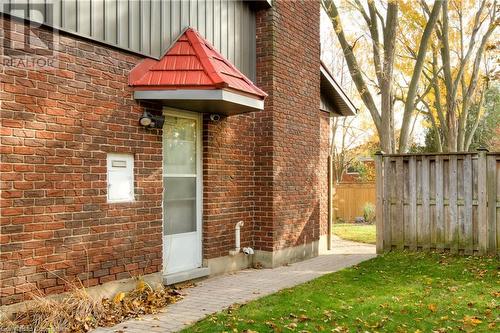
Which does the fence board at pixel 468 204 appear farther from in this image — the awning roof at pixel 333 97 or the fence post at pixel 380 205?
the awning roof at pixel 333 97

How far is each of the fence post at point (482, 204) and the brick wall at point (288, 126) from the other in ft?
11.0

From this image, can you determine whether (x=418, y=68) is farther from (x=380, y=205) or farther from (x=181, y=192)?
(x=181, y=192)

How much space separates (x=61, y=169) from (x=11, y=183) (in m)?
0.66

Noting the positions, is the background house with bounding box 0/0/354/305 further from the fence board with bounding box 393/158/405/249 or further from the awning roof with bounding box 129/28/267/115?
the fence board with bounding box 393/158/405/249

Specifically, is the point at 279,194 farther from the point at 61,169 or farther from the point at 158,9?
the point at 61,169

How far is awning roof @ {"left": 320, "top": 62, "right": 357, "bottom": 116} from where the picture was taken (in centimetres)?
1207

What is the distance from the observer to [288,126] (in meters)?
9.95

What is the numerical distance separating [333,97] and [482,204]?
5.23 m

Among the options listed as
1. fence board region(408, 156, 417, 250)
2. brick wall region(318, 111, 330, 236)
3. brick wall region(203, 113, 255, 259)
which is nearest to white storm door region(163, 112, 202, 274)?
brick wall region(203, 113, 255, 259)

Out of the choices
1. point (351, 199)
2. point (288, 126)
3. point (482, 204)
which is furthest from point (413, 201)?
point (351, 199)

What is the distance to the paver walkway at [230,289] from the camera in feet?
18.6

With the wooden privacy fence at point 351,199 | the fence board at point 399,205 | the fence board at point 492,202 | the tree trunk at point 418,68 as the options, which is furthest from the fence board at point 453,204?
the wooden privacy fence at point 351,199

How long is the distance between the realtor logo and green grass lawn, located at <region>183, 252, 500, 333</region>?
341 centimetres

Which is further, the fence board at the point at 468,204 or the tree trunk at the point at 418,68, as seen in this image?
the tree trunk at the point at 418,68
